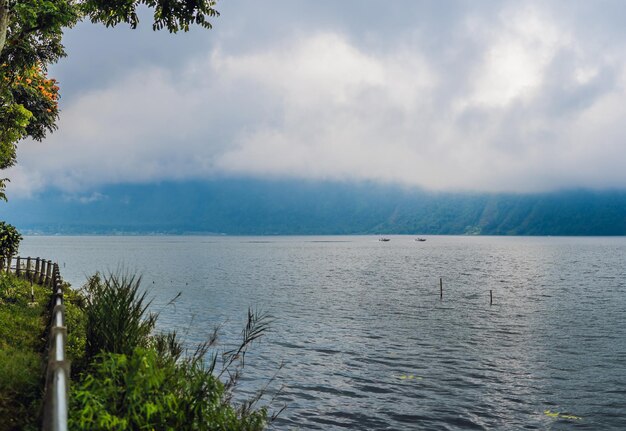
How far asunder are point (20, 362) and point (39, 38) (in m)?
13.9

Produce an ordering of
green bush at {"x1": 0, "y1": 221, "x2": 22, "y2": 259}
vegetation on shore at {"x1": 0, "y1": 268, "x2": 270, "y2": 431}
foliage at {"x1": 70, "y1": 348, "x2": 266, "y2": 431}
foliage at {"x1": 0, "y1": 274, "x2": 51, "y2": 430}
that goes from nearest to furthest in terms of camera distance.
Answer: foliage at {"x1": 70, "y1": 348, "x2": 266, "y2": 431} < vegetation on shore at {"x1": 0, "y1": 268, "x2": 270, "y2": 431} < foliage at {"x1": 0, "y1": 274, "x2": 51, "y2": 430} < green bush at {"x1": 0, "y1": 221, "x2": 22, "y2": 259}

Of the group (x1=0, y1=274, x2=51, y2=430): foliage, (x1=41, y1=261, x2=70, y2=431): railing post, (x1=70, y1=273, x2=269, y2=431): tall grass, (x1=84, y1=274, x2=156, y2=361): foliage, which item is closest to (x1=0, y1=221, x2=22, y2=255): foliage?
(x1=0, y1=274, x2=51, y2=430): foliage

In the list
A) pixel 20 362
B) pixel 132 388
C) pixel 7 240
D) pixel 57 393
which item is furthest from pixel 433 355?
pixel 7 240

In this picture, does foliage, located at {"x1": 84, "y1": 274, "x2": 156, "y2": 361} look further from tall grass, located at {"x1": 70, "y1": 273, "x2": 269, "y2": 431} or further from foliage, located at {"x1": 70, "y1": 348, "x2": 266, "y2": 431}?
foliage, located at {"x1": 70, "y1": 348, "x2": 266, "y2": 431}

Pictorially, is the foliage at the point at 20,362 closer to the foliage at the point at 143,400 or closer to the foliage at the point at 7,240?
the foliage at the point at 143,400

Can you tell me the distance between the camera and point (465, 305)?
4581cm

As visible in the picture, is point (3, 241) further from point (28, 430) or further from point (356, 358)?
point (28, 430)

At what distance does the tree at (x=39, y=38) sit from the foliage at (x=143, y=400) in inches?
404

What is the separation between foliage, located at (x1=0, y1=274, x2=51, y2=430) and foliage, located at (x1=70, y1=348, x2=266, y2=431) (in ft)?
3.14

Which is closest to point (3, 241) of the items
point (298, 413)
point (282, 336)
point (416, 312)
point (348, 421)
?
point (282, 336)

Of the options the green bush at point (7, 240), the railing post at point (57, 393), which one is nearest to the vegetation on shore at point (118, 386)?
the railing post at point (57, 393)

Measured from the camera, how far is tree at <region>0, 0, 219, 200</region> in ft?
47.0

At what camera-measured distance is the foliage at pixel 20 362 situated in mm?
8041

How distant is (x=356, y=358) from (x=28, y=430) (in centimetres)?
1908
